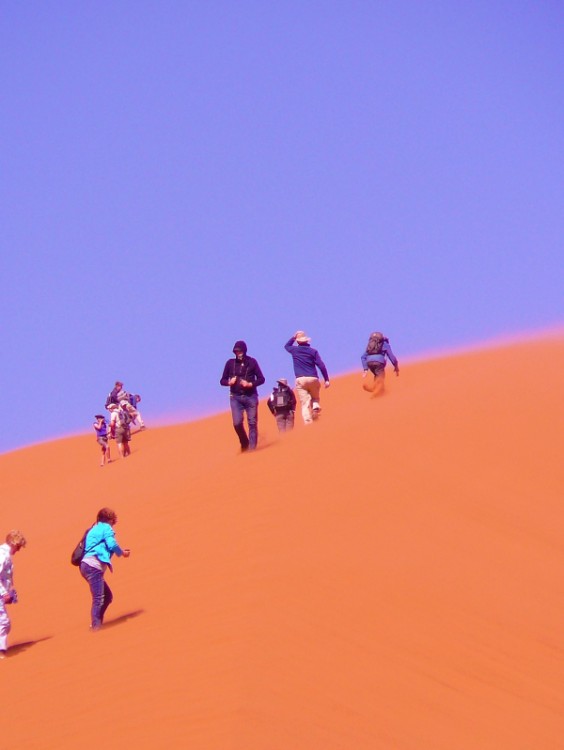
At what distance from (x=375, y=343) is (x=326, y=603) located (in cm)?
1014

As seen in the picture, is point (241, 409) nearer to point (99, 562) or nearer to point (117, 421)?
point (99, 562)

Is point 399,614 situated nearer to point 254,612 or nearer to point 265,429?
point 254,612

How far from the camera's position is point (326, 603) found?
10727 millimetres

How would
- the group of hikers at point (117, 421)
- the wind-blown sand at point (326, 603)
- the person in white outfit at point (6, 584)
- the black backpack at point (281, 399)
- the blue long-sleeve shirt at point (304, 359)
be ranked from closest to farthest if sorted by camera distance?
the wind-blown sand at point (326, 603) → the person in white outfit at point (6, 584) → the blue long-sleeve shirt at point (304, 359) → the black backpack at point (281, 399) → the group of hikers at point (117, 421)

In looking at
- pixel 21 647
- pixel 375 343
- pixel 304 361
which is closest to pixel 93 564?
pixel 21 647

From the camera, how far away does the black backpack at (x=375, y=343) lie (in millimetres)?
20406

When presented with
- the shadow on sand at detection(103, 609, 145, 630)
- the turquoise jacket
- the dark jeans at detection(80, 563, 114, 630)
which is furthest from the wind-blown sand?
the turquoise jacket

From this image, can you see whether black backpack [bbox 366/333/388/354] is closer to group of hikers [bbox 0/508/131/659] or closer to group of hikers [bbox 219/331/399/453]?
group of hikers [bbox 219/331/399/453]

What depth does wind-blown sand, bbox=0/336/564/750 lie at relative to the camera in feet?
29.4

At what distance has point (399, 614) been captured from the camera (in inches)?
421

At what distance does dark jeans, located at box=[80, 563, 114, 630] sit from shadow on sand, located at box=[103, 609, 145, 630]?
0.11 meters

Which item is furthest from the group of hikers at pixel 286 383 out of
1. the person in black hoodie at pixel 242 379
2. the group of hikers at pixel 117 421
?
the group of hikers at pixel 117 421

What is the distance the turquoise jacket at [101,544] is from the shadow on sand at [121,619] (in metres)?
0.61

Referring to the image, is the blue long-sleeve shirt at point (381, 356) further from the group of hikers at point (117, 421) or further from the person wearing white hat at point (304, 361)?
the group of hikers at point (117, 421)
